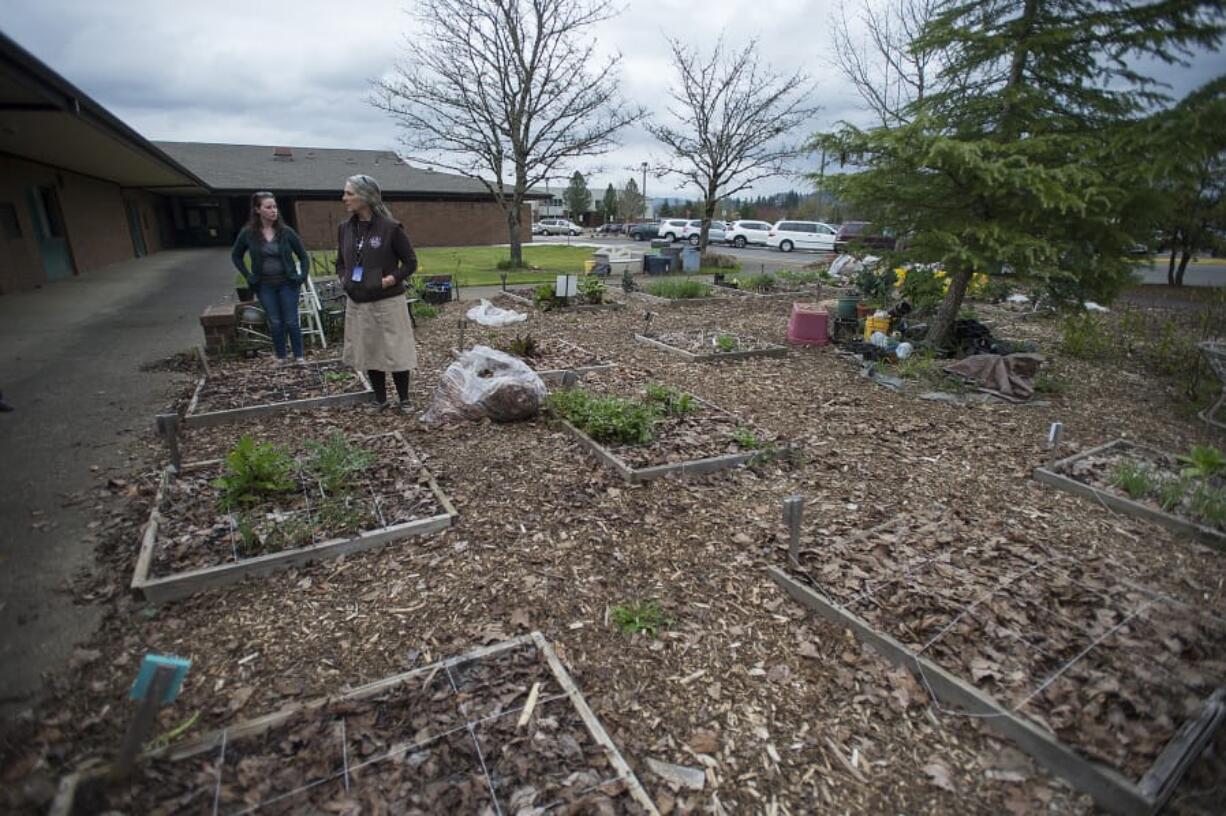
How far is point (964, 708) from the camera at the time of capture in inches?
85.5

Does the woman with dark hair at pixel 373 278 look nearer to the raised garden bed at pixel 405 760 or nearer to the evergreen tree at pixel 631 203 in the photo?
the raised garden bed at pixel 405 760

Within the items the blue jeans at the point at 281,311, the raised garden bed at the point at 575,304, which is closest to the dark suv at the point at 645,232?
the raised garden bed at the point at 575,304

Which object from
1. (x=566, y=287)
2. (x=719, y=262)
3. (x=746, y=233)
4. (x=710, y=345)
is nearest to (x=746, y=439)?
(x=710, y=345)

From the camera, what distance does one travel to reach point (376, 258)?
4.45 m

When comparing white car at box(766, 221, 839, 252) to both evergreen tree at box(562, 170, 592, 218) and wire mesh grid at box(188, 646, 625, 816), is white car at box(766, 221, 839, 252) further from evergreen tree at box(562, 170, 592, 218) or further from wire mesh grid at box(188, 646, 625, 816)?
evergreen tree at box(562, 170, 592, 218)

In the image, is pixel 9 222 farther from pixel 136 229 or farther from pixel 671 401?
pixel 671 401

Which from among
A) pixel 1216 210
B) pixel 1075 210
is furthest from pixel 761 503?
pixel 1216 210

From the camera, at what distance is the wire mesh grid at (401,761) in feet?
5.78

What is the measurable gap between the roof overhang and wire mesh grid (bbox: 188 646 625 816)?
3.99 m

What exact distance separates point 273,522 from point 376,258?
2129 mm

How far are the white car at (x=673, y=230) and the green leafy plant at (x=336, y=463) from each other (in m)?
33.8

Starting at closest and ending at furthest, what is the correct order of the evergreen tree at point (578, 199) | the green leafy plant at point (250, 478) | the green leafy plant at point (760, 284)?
the green leafy plant at point (250, 478)
the green leafy plant at point (760, 284)
the evergreen tree at point (578, 199)

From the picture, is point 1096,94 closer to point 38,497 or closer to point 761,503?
point 761,503

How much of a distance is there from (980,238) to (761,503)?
420cm
